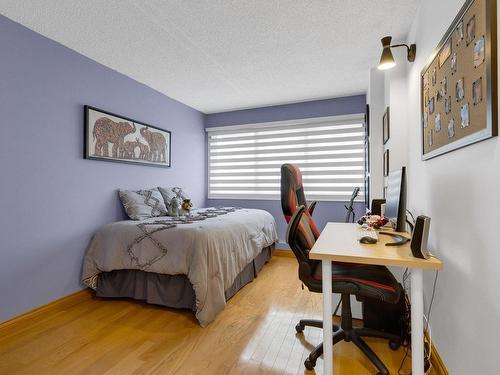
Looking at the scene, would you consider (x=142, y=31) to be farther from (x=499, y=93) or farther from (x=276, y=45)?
(x=499, y=93)

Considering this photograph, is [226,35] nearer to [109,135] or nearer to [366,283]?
[109,135]

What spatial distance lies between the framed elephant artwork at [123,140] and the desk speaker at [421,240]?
286 centimetres

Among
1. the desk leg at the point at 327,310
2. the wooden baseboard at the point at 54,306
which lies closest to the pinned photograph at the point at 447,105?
the desk leg at the point at 327,310

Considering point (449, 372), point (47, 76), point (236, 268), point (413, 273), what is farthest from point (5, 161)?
point (449, 372)

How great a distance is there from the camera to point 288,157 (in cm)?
438

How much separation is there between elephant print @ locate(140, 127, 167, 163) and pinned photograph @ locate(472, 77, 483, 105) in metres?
3.24

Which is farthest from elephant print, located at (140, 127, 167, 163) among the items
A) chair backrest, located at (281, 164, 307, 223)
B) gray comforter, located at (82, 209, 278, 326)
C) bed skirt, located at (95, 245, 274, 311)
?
chair backrest, located at (281, 164, 307, 223)

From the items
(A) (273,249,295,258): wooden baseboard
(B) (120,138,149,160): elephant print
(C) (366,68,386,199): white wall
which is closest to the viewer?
(C) (366,68,386,199): white wall

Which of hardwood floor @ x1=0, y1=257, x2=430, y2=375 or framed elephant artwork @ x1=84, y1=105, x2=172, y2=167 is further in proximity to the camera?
framed elephant artwork @ x1=84, y1=105, x2=172, y2=167

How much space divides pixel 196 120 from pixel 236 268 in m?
2.89

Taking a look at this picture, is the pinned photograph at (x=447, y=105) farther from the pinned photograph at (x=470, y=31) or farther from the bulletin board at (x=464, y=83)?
the pinned photograph at (x=470, y=31)

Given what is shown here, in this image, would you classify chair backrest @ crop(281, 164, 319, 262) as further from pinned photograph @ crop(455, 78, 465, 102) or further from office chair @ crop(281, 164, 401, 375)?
pinned photograph @ crop(455, 78, 465, 102)

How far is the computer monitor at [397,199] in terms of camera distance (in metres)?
1.52

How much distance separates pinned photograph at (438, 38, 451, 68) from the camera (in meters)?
1.42
